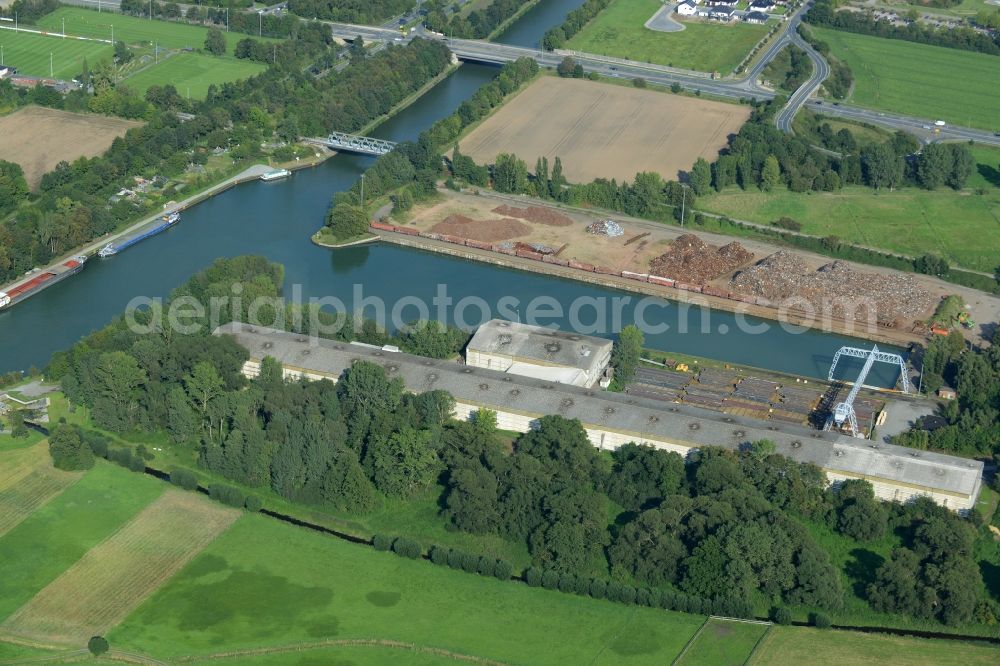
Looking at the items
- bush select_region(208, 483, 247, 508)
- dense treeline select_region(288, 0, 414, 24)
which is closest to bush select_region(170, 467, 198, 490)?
bush select_region(208, 483, 247, 508)

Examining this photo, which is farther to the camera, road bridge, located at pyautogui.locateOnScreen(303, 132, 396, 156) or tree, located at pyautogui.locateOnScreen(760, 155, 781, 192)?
road bridge, located at pyautogui.locateOnScreen(303, 132, 396, 156)

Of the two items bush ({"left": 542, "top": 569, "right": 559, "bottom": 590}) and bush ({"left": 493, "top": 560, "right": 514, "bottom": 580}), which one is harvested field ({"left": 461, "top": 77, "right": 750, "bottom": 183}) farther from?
bush ({"left": 542, "top": 569, "right": 559, "bottom": 590})

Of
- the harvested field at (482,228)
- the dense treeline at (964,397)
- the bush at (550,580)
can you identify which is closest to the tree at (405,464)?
the bush at (550,580)

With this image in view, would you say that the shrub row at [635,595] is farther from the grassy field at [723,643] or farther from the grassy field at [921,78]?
the grassy field at [921,78]

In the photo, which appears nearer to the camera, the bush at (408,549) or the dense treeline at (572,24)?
the bush at (408,549)

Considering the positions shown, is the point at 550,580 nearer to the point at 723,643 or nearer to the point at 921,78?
the point at 723,643

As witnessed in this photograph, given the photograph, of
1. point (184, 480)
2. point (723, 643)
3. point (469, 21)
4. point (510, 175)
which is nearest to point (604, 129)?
point (510, 175)
